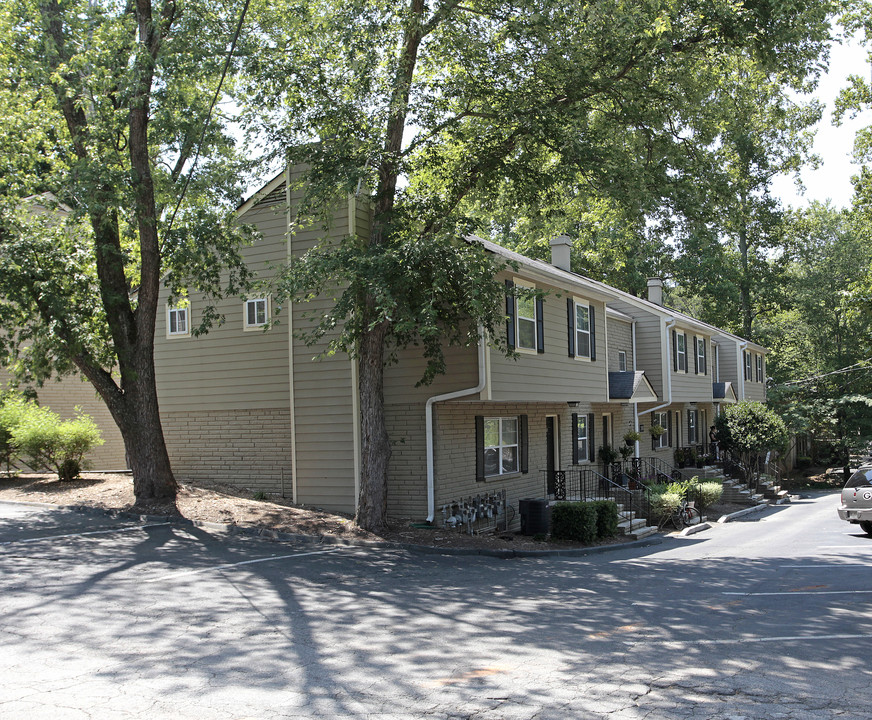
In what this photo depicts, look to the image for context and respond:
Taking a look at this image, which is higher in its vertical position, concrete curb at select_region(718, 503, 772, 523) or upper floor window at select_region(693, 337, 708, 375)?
upper floor window at select_region(693, 337, 708, 375)

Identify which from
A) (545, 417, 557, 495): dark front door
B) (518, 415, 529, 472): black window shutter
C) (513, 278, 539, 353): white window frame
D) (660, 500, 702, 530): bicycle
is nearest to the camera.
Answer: (513, 278, 539, 353): white window frame

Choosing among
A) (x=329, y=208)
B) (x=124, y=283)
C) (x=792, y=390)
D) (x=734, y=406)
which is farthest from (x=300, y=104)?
(x=792, y=390)

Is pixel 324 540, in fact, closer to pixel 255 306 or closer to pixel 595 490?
pixel 255 306

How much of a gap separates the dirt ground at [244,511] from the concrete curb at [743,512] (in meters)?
8.35

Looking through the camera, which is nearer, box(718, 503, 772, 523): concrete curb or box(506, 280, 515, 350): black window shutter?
box(506, 280, 515, 350): black window shutter

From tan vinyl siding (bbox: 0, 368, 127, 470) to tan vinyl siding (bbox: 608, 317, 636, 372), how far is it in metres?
16.6

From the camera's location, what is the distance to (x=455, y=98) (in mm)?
15031

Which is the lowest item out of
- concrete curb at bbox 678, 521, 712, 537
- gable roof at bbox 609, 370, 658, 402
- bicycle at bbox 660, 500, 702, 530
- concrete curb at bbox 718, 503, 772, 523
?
concrete curb at bbox 718, 503, 772, 523

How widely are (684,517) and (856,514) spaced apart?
4694 mm

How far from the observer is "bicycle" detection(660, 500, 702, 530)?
2111cm

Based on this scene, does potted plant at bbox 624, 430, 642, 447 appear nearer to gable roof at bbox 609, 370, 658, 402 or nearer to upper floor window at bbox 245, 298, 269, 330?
gable roof at bbox 609, 370, 658, 402

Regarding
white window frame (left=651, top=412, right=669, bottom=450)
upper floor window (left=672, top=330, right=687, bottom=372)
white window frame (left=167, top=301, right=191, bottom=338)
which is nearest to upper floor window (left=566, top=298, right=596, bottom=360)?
upper floor window (left=672, top=330, right=687, bottom=372)

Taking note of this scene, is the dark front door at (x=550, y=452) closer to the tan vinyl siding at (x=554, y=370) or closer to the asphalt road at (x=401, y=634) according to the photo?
the tan vinyl siding at (x=554, y=370)

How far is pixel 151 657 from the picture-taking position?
684 cm
